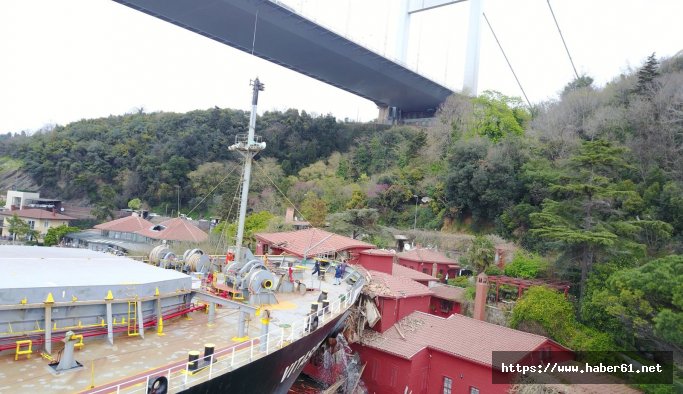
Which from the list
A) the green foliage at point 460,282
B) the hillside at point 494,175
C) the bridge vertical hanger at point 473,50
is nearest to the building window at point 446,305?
the green foliage at point 460,282

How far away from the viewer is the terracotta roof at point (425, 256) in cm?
2841

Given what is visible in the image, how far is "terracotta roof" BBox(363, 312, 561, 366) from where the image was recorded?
1627 centimetres

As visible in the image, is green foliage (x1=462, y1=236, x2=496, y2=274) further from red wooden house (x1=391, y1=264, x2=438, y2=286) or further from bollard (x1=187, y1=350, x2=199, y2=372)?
bollard (x1=187, y1=350, x2=199, y2=372)

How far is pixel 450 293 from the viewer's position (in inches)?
910

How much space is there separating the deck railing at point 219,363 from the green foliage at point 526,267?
14591 millimetres

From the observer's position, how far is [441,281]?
27953 millimetres

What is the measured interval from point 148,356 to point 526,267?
64.6ft

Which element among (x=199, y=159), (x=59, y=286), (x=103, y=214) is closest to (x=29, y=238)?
(x=103, y=214)

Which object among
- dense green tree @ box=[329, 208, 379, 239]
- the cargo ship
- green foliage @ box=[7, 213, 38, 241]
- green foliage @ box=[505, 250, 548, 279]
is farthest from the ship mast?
green foliage @ box=[7, 213, 38, 241]

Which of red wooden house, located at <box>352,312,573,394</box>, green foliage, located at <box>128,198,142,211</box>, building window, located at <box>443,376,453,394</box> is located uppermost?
green foliage, located at <box>128,198,142,211</box>

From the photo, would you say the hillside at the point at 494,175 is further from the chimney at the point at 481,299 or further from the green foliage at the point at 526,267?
the chimney at the point at 481,299

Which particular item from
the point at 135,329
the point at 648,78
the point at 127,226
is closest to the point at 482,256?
the point at 648,78

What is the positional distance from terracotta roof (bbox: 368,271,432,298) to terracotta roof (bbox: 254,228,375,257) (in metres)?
2.80

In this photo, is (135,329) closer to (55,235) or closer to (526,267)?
(526,267)
